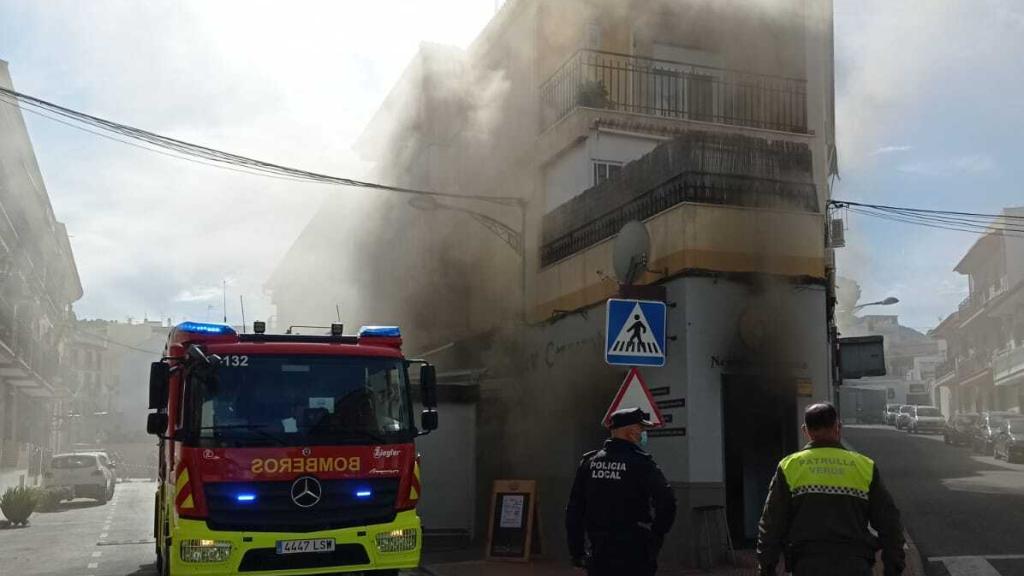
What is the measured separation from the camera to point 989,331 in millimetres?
46625

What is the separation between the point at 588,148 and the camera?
49.2 ft

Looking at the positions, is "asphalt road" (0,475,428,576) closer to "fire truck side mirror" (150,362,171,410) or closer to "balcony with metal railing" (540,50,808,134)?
"fire truck side mirror" (150,362,171,410)

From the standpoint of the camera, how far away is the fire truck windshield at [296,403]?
7.78 m

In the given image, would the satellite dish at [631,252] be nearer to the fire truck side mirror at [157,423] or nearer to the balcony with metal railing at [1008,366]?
the fire truck side mirror at [157,423]

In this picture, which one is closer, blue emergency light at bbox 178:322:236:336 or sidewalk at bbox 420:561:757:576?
blue emergency light at bbox 178:322:236:336

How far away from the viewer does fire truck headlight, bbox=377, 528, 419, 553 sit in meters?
7.84

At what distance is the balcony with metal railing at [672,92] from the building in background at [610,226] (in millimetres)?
34

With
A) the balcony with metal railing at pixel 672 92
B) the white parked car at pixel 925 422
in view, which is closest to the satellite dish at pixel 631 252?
the balcony with metal railing at pixel 672 92

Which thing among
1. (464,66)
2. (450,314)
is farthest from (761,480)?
(464,66)

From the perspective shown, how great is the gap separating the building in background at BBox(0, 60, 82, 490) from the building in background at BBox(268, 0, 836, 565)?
13772mm

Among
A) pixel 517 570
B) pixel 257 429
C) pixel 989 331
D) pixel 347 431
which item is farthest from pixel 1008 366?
pixel 257 429

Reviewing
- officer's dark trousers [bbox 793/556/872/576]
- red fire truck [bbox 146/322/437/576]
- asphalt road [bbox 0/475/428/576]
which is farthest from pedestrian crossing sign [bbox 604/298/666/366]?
asphalt road [bbox 0/475/428/576]

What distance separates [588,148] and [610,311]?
22.9ft

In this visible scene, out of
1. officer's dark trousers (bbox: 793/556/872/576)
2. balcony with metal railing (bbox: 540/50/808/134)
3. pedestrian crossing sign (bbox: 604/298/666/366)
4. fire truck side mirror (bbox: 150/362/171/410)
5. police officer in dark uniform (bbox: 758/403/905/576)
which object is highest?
balcony with metal railing (bbox: 540/50/808/134)
